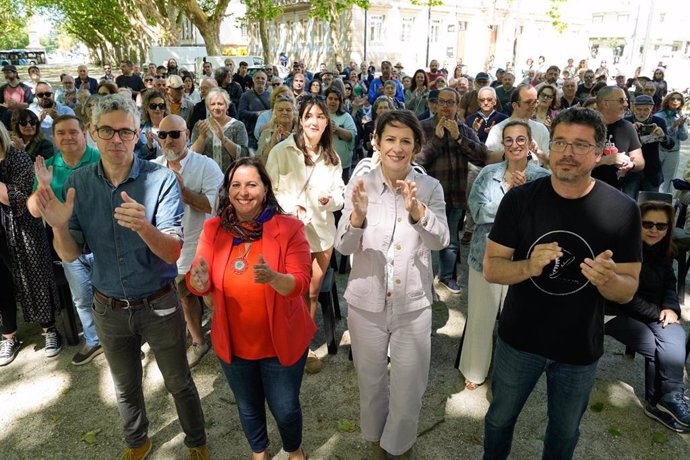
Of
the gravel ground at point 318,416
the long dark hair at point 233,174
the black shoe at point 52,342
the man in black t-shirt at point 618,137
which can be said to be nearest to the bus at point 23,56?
the black shoe at point 52,342

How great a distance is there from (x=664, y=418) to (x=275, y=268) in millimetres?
2935

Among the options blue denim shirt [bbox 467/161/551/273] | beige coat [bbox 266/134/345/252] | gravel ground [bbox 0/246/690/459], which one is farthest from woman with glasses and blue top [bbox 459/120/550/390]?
beige coat [bbox 266/134/345/252]

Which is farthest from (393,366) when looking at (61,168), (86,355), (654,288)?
(61,168)

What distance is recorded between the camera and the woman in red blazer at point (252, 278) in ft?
8.04

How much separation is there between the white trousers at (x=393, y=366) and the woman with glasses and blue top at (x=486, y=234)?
3.21 ft

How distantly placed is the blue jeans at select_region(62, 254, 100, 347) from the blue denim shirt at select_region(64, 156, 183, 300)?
1.50 m

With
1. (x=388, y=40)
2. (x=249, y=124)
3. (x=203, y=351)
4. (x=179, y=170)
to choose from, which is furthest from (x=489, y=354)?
(x=388, y=40)

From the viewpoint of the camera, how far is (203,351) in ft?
13.7

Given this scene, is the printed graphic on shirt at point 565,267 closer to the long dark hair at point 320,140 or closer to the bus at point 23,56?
the long dark hair at point 320,140

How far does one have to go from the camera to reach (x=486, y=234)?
354 cm

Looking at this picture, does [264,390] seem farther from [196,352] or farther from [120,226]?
[196,352]

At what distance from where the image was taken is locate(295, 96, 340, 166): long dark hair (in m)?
3.81

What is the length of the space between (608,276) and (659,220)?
2.01 metres

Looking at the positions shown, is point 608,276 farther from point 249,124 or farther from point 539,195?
point 249,124
